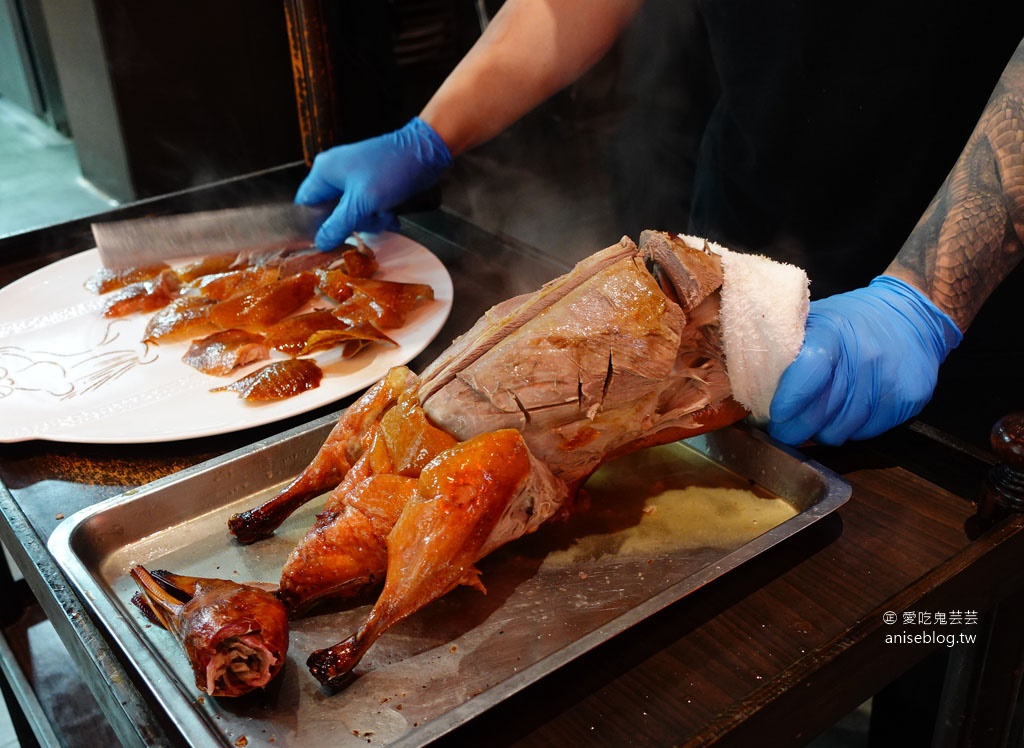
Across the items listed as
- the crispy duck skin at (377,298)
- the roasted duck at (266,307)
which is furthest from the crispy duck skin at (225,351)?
the crispy duck skin at (377,298)

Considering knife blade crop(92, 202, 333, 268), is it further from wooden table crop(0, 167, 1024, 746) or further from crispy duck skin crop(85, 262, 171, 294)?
wooden table crop(0, 167, 1024, 746)

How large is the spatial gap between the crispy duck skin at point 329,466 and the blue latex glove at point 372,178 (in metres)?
1.02

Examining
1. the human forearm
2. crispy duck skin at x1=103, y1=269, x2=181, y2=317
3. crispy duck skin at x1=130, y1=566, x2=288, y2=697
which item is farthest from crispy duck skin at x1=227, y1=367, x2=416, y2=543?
the human forearm

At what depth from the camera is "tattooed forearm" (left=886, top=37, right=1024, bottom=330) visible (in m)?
1.62

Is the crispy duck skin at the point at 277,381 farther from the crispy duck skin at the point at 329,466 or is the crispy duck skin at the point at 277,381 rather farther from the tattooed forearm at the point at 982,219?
the tattooed forearm at the point at 982,219

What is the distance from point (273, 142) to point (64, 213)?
1725 mm

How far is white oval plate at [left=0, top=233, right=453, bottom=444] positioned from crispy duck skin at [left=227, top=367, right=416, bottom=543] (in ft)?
1.04

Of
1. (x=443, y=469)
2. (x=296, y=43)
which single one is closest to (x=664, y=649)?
(x=443, y=469)

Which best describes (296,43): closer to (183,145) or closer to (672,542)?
(183,145)

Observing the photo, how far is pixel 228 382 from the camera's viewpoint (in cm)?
187

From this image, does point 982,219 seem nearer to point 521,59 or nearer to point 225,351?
point 521,59

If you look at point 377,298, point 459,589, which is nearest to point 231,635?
point 459,589

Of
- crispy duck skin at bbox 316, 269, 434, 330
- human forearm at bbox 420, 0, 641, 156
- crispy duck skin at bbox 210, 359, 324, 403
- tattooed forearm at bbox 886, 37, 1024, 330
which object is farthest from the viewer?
human forearm at bbox 420, 0, 641, 156

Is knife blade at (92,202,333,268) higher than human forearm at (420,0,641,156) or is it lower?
lower
